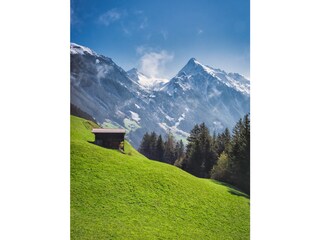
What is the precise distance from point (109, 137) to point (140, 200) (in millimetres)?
1281

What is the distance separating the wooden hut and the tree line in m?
0.42

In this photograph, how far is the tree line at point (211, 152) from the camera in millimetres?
7527

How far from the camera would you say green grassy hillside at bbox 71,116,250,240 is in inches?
280

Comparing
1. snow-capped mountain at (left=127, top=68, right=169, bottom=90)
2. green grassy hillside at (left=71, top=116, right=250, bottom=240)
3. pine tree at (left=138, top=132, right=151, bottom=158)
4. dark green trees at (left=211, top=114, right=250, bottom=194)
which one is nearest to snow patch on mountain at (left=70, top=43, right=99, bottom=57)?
snow-capped mountain at (left=127, top=68, right=169, bottom=90)

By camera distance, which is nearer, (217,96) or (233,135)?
(233,135)

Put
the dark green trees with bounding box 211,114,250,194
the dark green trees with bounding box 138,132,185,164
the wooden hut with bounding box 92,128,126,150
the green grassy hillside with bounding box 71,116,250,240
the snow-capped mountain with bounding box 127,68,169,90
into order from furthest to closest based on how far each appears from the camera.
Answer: the snow-capped mountain with bounding box 127,68,169,90 < the wooden hut with bounding box 92,128,126,150 < the dark green trees with bounding box 138,132,185,164 < the dark green trees with bounding box 211,114,250,194 < the green grassy hillside with bounding box 71,116,250,240

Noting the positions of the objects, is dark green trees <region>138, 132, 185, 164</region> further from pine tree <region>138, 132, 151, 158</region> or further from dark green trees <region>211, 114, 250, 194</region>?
dark green trees <region>211, 114, 250, 194</region>

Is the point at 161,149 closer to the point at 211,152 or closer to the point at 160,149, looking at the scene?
the point at 160,149

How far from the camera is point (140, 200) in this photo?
24.0ft

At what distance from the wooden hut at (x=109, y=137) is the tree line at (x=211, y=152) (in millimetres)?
422
